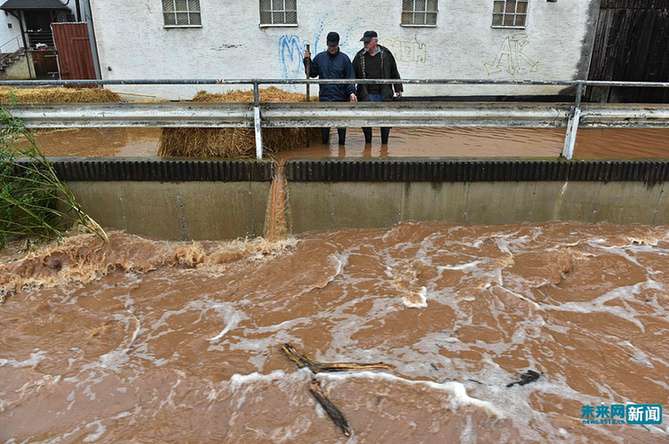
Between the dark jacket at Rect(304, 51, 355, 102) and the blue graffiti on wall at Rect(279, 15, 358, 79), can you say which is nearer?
the dark jacket at Rect(304, 51, 355, 102)

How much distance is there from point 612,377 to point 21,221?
253 inches

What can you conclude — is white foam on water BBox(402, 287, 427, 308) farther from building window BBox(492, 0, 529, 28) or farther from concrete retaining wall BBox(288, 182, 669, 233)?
building window BBox(492, 0, 529, 28)

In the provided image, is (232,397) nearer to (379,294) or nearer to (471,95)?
(379,294)

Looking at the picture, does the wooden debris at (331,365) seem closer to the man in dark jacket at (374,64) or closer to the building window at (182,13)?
the man in dark jacket at (374,64)

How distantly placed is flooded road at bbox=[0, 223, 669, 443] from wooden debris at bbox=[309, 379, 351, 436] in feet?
0.16

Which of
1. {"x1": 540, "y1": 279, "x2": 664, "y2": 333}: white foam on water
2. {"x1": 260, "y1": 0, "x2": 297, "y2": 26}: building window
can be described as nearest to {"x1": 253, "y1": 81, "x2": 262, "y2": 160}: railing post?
{"x1": 540, "y1": 279, "x2": 664, "y2": 333}: white foam on water

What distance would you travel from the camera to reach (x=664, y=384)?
12.3 ft

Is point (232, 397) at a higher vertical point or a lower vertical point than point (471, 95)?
lower

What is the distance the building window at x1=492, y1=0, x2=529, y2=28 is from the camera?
12453 millimetres

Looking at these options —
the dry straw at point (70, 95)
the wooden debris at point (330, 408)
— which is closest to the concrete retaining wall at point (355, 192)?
the wooden debris at point (330, 408)

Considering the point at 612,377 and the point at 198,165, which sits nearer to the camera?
the point at 612,377

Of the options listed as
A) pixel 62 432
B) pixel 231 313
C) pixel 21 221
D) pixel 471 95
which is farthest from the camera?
pixel 471 95

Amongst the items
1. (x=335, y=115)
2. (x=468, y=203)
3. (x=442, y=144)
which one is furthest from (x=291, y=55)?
(x=468, y=203)

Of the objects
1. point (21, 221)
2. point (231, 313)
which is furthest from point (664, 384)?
point (21, 221)
